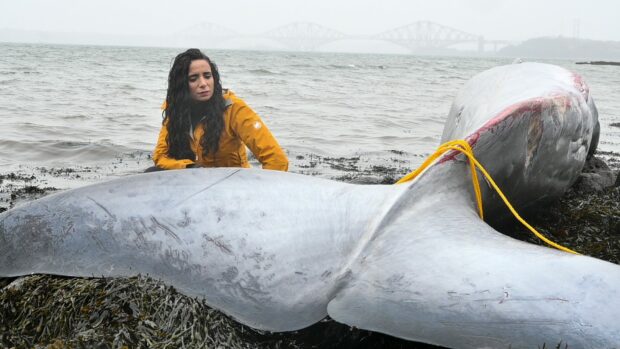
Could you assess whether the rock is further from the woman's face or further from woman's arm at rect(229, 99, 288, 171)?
the woman's face

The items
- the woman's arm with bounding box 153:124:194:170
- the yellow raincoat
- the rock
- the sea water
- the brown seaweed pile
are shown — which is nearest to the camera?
the brown seaweed pile

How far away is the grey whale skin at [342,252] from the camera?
2.35 meters

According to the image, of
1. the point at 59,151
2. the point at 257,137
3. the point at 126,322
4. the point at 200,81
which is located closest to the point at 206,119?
the point at 200,81

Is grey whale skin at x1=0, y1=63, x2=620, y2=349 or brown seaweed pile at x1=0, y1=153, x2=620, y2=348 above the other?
grey whale skin at x1=0, y1=63, x2=620, y2=349

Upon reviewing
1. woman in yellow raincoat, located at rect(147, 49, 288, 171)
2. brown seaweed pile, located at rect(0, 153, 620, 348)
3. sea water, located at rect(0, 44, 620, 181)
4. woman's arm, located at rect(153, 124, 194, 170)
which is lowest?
Result: sea water, located at rect(0, 44, 620, 181)

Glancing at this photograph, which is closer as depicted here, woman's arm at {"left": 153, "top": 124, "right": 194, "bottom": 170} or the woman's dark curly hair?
woman's arm at {"left": 153, "top": 124, "right": 194, "bottom": 170}

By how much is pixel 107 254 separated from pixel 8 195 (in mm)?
4108

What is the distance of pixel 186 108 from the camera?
522cm

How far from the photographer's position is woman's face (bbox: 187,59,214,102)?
515 centimetres

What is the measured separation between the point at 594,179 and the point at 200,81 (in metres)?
3.79

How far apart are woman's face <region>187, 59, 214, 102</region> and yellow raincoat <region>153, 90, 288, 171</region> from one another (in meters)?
0.16

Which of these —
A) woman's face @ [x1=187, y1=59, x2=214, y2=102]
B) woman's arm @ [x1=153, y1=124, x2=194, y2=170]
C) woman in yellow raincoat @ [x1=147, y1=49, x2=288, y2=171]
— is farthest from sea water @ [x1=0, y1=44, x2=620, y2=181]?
woman's face @ [x1=187, y1=59, x2=214, y2=102]

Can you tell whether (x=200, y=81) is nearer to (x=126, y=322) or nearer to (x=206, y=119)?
(x=206, y=119)

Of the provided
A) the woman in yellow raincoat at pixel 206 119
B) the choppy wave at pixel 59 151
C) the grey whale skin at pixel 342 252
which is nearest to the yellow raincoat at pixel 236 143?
the woman in yellow raincoat at pixel 206 119
